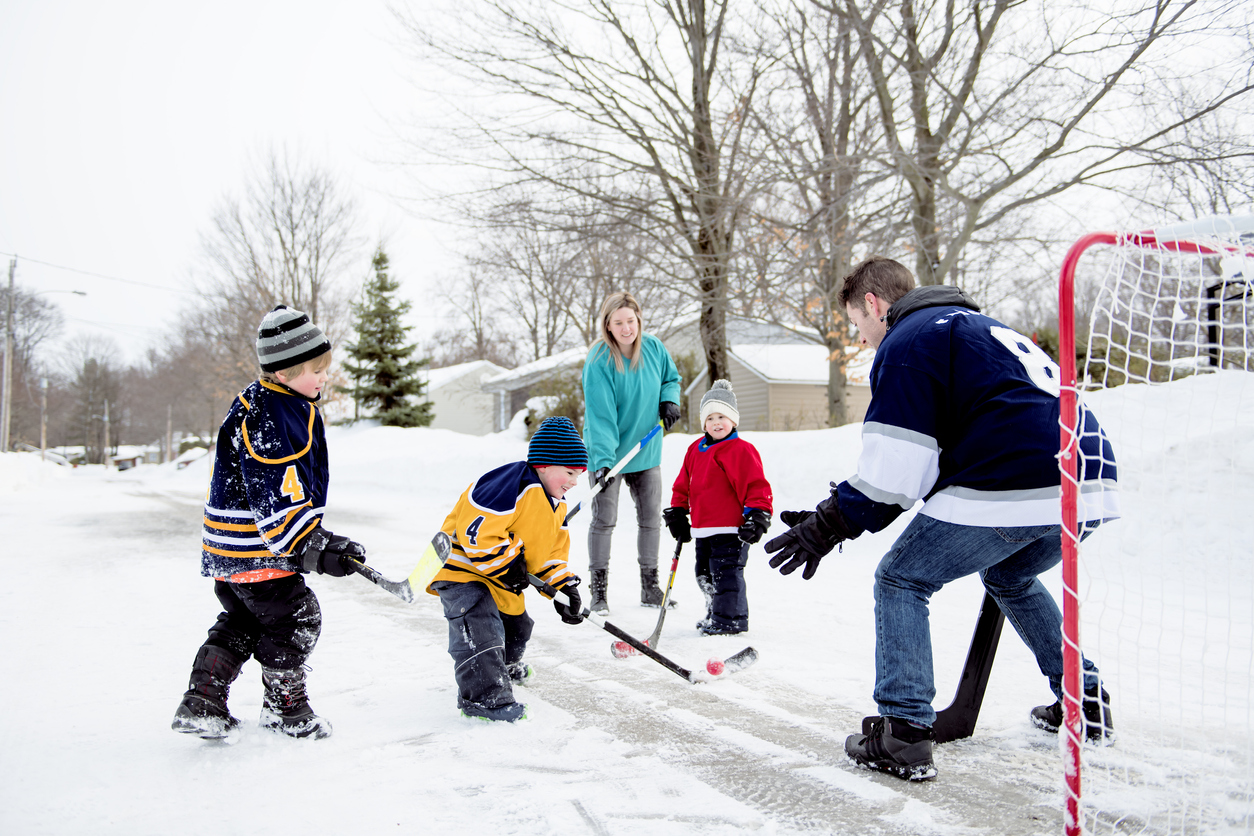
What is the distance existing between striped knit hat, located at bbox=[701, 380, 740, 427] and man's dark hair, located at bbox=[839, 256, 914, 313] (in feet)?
5.36

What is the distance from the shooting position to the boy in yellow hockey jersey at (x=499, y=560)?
2941 millimetres

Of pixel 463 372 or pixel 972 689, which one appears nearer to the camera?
pixel 972 689

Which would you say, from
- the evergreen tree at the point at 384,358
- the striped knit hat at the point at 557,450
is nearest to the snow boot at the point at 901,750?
the striped knit hat at the point at 557,450

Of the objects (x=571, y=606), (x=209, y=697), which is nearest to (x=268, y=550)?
(x=209, y=697)

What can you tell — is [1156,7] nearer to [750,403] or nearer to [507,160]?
[507,160]

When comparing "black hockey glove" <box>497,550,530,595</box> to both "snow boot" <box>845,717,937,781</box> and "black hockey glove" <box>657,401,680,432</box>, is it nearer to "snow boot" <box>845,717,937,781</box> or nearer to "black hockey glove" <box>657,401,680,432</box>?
"snow boot" <box>845,717,937,781</box>

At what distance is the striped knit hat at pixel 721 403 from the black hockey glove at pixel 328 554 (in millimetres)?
2266

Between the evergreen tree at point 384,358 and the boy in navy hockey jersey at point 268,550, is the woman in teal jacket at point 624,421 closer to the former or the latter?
the boy in navy hockey jersey at point 268,550

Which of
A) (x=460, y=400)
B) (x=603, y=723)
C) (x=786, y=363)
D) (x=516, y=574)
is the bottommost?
(x=603, y=723)

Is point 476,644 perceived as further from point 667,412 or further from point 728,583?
point 667,412

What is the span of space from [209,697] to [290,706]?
0.90 feet

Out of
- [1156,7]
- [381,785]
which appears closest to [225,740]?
[381,785]

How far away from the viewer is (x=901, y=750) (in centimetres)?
236

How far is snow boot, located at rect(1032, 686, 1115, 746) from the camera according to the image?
8.48 ft
